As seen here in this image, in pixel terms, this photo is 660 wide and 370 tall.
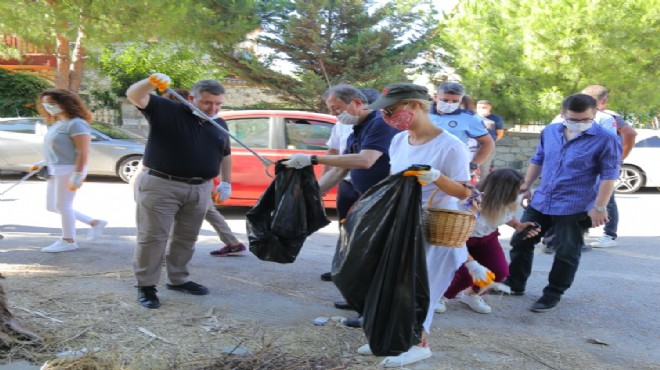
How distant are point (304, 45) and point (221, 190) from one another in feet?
36.9

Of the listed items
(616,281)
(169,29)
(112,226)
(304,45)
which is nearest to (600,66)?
(304,45)

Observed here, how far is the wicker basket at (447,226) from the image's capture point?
315cm

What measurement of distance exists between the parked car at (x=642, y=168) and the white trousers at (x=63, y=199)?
10634 millimetres

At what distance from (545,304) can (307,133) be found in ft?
14.3

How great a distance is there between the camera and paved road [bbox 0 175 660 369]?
4050mm

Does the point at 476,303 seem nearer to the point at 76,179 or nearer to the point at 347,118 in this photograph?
the point at 347,118

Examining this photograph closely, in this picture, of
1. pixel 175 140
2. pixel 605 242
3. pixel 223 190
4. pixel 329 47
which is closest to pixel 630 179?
pixel 605 242

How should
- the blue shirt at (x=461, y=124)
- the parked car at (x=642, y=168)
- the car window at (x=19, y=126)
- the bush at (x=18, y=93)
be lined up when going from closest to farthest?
the blue shirt at (x=461, y=124) → the car window at (x=19, y=126) → the parked car at (x=642, y=168) → the bush at (x=18, y=93)

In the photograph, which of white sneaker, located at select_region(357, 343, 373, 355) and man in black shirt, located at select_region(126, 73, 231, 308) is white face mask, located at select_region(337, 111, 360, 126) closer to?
man in black shirt, located at select_region(126, 73, 231, 308)

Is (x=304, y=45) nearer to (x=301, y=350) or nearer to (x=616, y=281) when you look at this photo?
(x=616, y=281)

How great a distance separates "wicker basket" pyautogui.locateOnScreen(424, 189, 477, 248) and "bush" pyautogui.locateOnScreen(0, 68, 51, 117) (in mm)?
16061

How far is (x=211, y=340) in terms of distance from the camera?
3.72m

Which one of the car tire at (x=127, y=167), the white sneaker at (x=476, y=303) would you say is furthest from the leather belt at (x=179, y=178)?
the car tire at (x=127, y=167)

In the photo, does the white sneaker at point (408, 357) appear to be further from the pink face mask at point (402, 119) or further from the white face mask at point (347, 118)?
the white face mask at point (347, 118)
